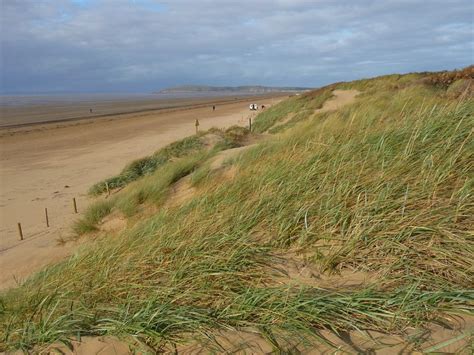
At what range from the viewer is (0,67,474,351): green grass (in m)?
2.25

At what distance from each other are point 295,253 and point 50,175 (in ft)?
40.8

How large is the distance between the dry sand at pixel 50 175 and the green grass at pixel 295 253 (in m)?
1.81

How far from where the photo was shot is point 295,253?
9.61 feet

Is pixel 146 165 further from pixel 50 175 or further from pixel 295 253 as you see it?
pixel 295 253

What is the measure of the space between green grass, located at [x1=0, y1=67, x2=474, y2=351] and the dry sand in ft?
5.94

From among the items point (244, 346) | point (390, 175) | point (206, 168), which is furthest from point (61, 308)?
point (206, 168)

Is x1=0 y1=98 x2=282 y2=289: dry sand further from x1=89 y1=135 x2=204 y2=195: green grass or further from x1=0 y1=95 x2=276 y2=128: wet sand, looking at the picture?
x1=0 y1=95 x2=276 y2=128: wet sand

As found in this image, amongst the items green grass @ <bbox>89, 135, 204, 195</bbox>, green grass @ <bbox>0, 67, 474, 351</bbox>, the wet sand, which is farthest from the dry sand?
the wet sand

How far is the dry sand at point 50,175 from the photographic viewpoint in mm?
6305

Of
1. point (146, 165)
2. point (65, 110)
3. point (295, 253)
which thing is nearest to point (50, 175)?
point (146, 165)

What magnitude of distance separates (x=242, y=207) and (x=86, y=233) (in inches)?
155

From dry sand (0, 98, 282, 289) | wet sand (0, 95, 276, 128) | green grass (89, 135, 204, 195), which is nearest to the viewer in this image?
dry sand (0, 98, 282, 289)

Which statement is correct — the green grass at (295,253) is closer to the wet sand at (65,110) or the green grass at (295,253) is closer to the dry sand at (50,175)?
the dry sand at (50,175)

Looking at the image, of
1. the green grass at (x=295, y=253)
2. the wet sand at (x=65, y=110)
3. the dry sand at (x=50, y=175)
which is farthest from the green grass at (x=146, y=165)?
the wet sand at (x=65, y=110)
